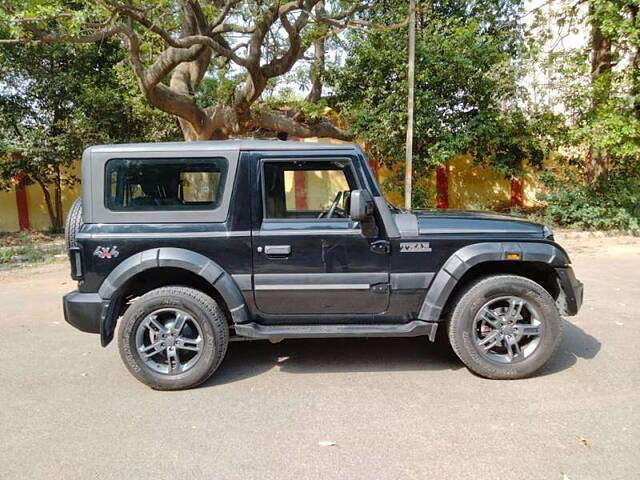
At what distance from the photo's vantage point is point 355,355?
3.95 m

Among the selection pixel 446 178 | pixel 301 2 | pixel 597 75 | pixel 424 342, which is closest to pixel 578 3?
pixel 597 75

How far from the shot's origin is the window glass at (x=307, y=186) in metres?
3.44

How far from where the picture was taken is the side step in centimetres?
337

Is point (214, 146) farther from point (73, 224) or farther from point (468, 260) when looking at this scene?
point (468, 260)

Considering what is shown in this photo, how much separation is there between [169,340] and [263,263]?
0.93 meters

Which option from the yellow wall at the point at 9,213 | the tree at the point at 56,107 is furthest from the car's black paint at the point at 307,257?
the yellow wall at the point at 9,213

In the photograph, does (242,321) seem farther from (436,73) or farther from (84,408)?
(436,73)

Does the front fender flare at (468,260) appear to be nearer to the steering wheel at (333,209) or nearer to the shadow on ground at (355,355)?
the shadow on ground at (355,355)

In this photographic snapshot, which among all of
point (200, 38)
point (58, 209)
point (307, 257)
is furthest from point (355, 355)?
point (58, 209)

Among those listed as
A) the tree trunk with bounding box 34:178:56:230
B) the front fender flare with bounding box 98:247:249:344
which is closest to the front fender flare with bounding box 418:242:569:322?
the front fender flare with bounding box 98:247:249:344

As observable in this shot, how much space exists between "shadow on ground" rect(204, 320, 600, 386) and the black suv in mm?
414

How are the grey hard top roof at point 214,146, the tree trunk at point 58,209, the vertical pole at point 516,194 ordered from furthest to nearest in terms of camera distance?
the vertical pole at point 516,194
the tree trunk at point 58,209
the grey hard top roof at point 214,146

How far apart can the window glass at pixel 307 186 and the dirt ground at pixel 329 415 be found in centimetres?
134

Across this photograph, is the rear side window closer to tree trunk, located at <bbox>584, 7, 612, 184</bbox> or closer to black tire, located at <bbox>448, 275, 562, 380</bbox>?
black tire, located at <bbox>448, 275, 562, 380</bbox>
